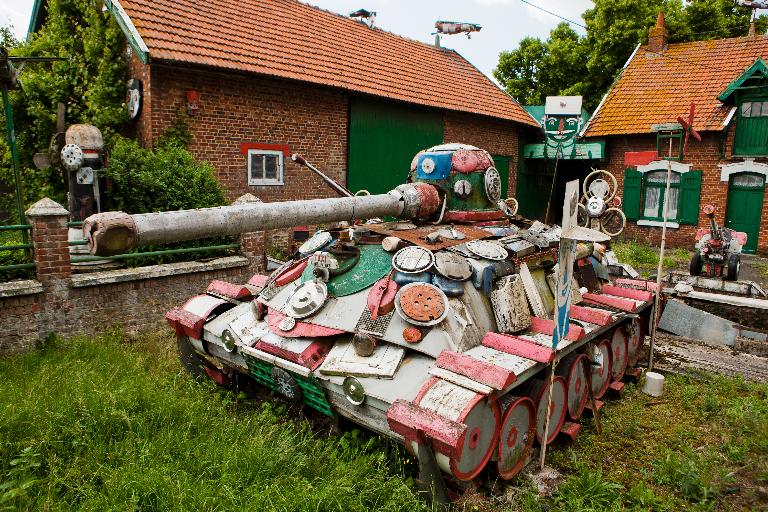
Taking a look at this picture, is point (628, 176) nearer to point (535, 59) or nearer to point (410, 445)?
point (535, 59)

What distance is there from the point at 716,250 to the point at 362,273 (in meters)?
9.21

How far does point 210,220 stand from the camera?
10.3ft

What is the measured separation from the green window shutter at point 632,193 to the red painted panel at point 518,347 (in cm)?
1372

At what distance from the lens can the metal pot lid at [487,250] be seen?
4.57 metres

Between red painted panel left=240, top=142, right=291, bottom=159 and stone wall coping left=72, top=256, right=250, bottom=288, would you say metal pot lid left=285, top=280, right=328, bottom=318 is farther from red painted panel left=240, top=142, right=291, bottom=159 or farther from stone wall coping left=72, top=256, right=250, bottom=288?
red painted panel left=240, top=142, right=291, bottom=159

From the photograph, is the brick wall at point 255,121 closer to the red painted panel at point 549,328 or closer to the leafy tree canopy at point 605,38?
the red painted panel at point 549,328

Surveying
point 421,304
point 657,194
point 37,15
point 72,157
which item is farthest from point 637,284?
point 37,15

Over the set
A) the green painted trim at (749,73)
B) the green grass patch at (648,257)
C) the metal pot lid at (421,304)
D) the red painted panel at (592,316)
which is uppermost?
the green painted trim at (749,73)

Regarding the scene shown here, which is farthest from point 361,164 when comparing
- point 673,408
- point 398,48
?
point 673,408

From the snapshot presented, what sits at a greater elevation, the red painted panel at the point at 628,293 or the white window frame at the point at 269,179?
the white window frame at the point at 269,179

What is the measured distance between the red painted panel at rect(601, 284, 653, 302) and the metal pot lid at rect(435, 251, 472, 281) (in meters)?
2.84

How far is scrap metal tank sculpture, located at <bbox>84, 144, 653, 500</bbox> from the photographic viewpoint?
337cm

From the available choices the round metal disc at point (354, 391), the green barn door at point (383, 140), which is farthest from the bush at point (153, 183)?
the round metal disc at point (354, 391)

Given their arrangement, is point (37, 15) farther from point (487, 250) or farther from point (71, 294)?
point (487, 250)
